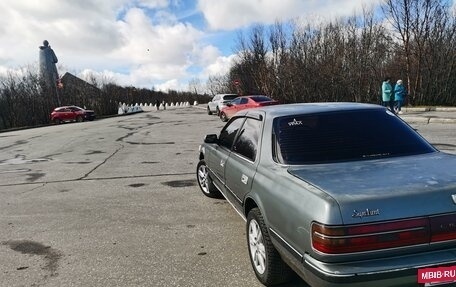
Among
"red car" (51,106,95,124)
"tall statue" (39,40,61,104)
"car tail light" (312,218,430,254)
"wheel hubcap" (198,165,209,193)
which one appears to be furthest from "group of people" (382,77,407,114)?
"tall statue" (39,40,61,104)

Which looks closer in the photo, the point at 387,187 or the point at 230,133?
the point at 387,187

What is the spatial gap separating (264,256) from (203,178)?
347 cm

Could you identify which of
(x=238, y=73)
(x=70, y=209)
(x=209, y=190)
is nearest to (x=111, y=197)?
(x=70, y=209)

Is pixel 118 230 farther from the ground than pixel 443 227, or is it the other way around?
pixel 443 227

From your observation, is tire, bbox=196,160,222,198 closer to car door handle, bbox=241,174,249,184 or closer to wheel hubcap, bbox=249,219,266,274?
car door handle, bbox=241,174,249,184

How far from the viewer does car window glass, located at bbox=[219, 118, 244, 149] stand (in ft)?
16.7

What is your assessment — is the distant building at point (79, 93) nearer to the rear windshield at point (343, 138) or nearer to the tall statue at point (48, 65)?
the tall statue at point (48, 65)

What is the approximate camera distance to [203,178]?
6.90 meters

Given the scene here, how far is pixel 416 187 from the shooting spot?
8.91ft

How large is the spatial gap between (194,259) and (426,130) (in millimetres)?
12406

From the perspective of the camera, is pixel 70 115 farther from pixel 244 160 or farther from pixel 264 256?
pixel 264 256

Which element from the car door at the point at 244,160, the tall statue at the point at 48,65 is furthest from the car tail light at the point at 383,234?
the tall statue at the point at 48,65

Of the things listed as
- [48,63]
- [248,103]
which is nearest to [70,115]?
[48,63]

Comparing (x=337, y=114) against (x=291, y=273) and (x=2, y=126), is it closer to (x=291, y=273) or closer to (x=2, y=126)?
(x=291, y=273)
